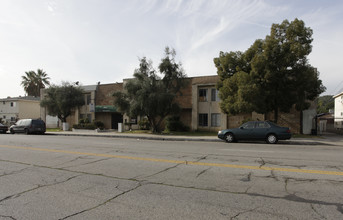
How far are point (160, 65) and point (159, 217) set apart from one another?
22544 mm

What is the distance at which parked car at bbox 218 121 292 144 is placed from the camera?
50.9 ft

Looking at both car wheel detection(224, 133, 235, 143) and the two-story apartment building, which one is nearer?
car wheel detection(224, 133, 235, 143)

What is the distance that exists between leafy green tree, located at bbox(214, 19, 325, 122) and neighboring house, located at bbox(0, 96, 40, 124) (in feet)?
141

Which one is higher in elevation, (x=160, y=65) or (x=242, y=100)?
(x=160, y=65)

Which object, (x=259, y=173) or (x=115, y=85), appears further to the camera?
(x=115, y=85)

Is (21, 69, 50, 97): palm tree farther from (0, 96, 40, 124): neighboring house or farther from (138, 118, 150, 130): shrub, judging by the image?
(138, 118, 150, 130): shrub

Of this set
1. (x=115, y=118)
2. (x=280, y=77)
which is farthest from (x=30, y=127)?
(x=280, y=77)

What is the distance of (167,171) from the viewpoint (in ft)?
22.9

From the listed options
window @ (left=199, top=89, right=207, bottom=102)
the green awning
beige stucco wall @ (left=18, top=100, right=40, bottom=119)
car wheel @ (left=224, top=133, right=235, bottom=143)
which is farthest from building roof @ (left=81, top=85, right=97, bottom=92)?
car wheel @ (left=224, top=133, right=235, bottom=143)

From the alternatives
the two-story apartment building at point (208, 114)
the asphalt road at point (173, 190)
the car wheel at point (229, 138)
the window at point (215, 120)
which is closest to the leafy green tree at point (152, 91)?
the two-story apartment building at point (208, 114)

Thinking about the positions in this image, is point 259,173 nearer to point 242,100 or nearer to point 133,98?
point 242,100

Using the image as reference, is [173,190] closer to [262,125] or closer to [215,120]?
[262,125]

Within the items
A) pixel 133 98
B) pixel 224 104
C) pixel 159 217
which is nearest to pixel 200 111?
pixel 224 104

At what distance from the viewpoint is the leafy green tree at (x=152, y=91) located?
23312mm
